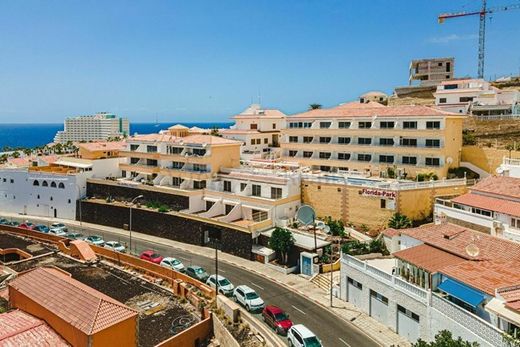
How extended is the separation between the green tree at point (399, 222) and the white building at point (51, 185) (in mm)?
52348

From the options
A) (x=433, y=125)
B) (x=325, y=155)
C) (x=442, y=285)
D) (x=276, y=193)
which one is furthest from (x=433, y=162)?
(x=442, y=285)

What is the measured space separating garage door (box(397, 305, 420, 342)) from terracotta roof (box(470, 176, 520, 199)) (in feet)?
51.1

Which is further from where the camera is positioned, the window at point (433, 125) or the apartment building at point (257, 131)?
the apartment building at point (257, 131)

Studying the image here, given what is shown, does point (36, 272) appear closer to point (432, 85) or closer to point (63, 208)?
point (63, 208)

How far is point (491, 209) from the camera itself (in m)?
37.5

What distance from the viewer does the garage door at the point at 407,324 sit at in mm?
30734

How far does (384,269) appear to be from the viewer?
36.8 meters

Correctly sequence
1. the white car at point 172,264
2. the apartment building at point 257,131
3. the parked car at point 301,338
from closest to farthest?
the parked car at point 301,338 → the white car at point 172,264 → the apartment building at point 257,131

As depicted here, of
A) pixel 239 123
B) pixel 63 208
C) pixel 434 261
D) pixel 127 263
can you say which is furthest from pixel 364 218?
pixel 63 208

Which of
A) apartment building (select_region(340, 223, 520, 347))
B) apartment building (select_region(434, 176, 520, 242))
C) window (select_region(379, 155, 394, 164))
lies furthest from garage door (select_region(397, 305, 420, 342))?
window (select_region(379, 155, 394, 164))

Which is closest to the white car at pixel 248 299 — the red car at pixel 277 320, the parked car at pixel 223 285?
the parked car at pixel 223 285

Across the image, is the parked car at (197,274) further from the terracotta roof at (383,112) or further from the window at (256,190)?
the terracotta roof at (383,112)

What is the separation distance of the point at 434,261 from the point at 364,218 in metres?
20.5

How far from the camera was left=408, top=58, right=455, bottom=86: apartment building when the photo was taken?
357ft
